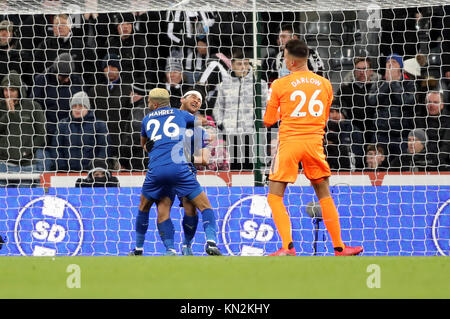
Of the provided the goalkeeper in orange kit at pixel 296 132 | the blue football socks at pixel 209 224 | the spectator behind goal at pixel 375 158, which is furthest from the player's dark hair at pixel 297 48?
the spectator behind goal at pixel 375 158

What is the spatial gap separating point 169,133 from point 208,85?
289 cm

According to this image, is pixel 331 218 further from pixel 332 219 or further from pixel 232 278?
pixel 232 278

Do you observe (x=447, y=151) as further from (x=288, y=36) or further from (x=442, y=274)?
(x=442, y=274)

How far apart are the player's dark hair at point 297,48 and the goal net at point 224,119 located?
1650 millimetres

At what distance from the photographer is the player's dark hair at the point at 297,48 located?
7.36 metres

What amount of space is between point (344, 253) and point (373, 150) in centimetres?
333

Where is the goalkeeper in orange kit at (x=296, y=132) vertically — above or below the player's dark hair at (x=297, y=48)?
below

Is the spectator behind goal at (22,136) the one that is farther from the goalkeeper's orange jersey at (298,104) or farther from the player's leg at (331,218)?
the player's leg at (331,218)

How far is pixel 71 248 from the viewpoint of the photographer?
9766mm

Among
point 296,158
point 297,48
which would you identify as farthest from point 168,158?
point 297,48

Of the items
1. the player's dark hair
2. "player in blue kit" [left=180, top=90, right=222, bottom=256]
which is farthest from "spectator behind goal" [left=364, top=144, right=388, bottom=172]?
the player's dark hair

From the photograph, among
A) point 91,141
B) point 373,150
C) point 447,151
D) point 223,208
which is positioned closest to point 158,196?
point 223,208

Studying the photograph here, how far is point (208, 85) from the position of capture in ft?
36.3

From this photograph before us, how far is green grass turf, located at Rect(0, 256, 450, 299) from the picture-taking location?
6.45 m
